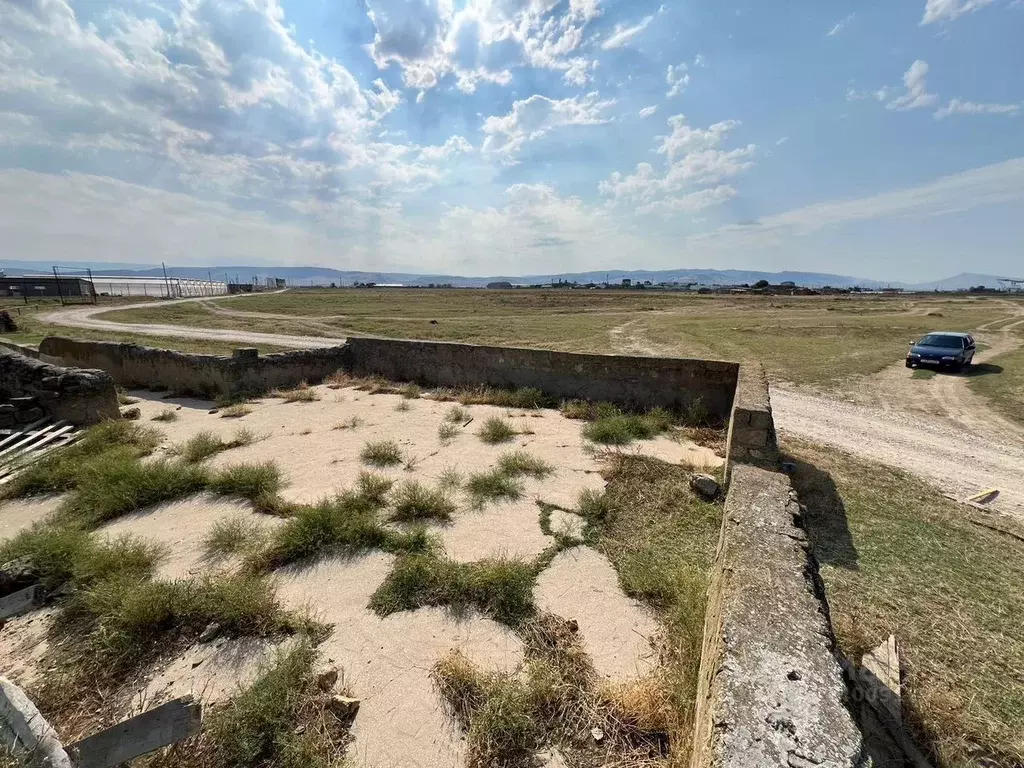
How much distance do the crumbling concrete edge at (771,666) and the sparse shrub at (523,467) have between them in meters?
3.32

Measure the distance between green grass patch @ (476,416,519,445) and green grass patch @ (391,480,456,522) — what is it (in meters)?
2.40

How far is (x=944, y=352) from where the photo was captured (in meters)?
15.3

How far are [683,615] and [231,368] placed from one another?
1193cm

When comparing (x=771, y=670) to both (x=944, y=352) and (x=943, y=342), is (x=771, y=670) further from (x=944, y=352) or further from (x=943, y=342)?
(x=943, y=342)

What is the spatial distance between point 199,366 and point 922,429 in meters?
17.8

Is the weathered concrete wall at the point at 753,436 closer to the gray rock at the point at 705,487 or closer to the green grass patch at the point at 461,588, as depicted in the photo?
the gray rock at the point at 705,487

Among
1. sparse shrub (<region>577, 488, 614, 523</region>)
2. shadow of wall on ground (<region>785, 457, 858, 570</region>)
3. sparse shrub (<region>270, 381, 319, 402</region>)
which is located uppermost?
sparse shrub (<region>577, 488, 614, 523</region>)

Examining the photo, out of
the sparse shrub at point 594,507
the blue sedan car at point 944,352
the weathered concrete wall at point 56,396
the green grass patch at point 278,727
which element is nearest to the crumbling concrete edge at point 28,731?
the green grass patch at point 278,727

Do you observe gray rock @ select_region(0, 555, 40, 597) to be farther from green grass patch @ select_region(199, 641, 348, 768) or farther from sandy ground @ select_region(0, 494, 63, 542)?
green grass patch @ select_region(199, 641, 348, 768)

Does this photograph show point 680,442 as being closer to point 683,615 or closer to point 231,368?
point 683,615

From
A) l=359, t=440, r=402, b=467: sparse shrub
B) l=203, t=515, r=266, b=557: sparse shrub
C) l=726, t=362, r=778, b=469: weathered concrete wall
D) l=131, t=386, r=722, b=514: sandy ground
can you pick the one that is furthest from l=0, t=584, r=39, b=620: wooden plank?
l=726, t=362, r=778, b=469: weathered concrete wall

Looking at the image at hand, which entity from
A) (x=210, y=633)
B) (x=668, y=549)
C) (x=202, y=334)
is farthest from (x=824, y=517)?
(x=202, y=334)

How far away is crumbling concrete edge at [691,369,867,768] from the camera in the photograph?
175 cm

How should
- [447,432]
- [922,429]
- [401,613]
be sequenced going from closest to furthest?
[401,613] → [447,432] → [922,429]
